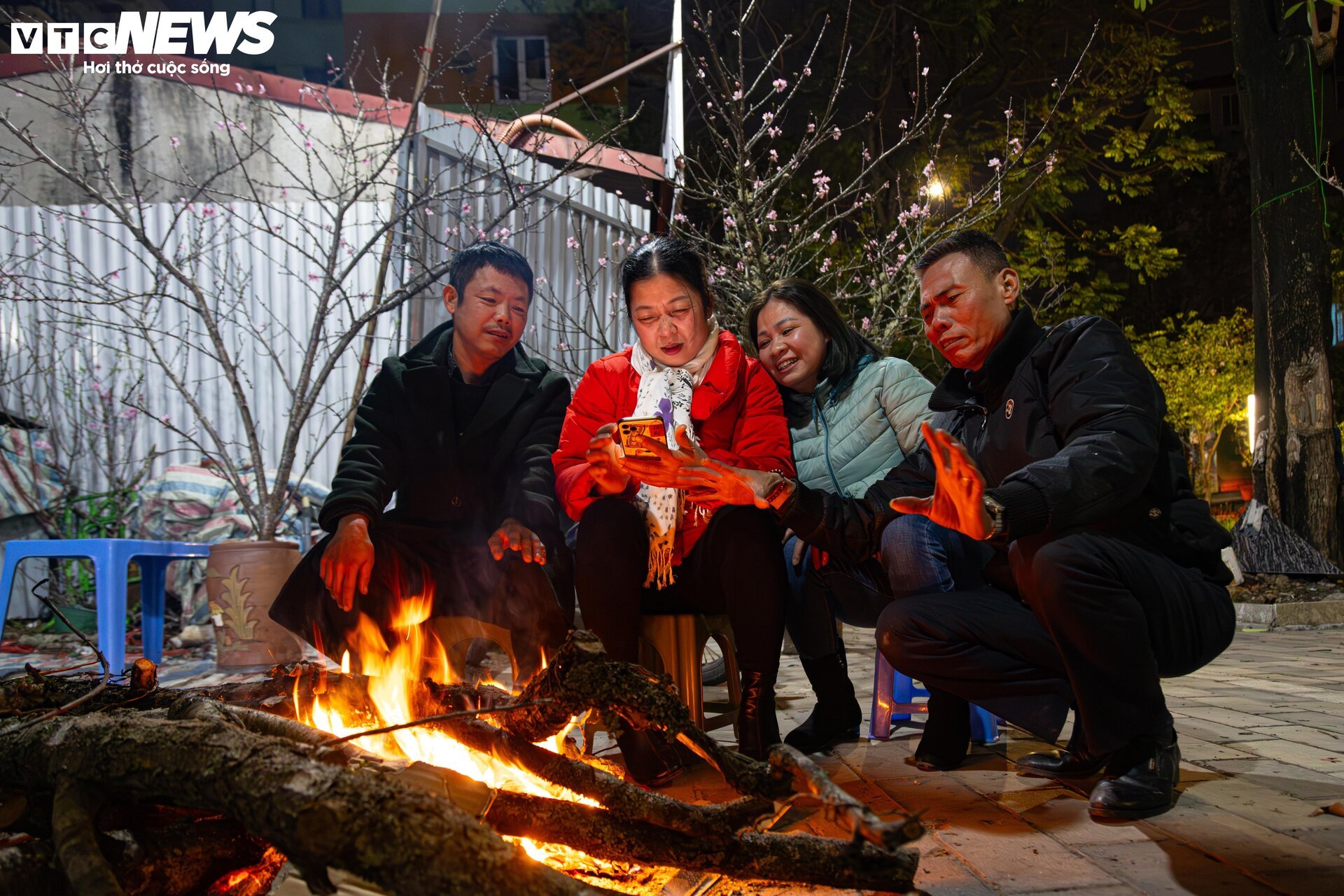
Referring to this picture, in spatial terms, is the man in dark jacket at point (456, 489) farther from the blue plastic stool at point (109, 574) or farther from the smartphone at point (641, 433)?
the blue plastic stool at point (109, 574)

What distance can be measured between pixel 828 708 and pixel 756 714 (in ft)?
1.81

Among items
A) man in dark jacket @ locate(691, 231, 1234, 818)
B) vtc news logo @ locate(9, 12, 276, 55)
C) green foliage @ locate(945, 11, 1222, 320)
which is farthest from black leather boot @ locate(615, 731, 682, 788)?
green foliage @ locate(945, 11, 1222, 320)

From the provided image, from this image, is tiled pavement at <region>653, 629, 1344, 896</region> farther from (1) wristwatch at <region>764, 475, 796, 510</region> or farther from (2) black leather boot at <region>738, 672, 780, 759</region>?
(1) wristwatch at <region>764, 475, 796, 510</region>

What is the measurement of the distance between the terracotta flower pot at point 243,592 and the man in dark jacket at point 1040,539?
12.2ft

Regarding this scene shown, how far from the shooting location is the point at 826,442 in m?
3.64

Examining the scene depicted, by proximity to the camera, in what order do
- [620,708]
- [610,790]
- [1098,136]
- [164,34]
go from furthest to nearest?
[1098,136] → [164,34] → [620,708] → [610,790]

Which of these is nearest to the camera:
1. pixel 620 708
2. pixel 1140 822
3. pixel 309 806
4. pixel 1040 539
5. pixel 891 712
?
pixel 309 806

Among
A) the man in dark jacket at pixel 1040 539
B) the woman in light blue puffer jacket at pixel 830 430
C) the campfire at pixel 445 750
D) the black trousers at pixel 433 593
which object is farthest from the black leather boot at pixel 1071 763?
the black trousers at pixel 433 593

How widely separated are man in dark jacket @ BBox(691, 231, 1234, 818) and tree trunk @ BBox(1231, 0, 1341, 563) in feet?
26.6

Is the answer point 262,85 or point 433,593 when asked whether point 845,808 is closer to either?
point 433,593

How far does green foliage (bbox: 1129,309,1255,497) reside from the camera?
2712cm

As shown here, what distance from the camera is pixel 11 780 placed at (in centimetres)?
156

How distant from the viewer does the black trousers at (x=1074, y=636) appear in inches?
93.3

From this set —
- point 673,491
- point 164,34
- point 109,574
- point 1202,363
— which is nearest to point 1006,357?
point 673,491
